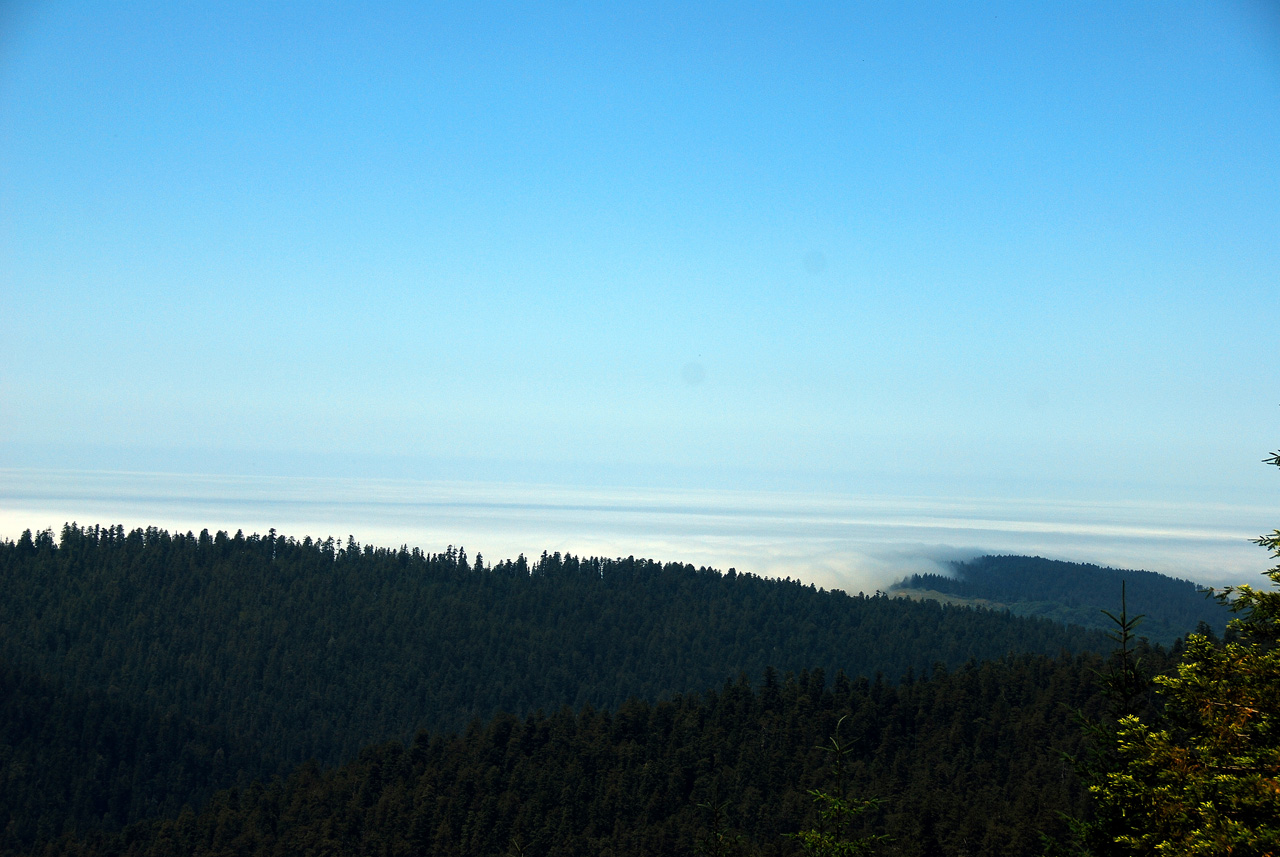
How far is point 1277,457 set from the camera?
87.4 feet

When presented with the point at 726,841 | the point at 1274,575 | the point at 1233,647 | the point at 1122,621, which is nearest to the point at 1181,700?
the point at 1233,647

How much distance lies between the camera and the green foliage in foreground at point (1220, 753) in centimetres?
2267

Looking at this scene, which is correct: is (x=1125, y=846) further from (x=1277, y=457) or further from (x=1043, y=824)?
(x=1043, y=824)

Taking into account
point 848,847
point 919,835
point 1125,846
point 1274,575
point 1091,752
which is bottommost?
point 919,835

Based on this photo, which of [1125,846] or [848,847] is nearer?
[1125,846]

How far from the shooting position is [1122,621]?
105ft

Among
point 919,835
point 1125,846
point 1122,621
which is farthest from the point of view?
point 919,835

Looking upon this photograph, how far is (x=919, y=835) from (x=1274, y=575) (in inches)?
5621

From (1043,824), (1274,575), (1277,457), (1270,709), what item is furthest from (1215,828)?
(1043,824)

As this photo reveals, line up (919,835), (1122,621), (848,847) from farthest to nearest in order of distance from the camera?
(919,835) < (848,847) < (1122,621)

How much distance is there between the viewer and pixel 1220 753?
2483 cm

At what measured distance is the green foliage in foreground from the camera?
74.4 feet

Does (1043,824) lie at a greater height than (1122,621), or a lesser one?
lesser

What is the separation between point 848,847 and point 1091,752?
342 inches
